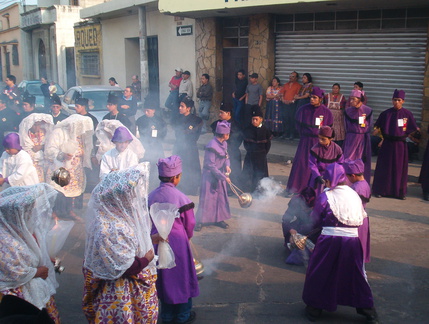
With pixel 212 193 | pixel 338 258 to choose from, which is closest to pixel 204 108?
pixel 212 193

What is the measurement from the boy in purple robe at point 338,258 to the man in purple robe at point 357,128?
4.47 metres

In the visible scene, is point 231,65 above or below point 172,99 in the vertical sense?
above

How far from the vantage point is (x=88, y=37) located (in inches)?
952

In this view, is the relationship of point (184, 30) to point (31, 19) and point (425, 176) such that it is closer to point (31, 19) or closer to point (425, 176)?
point (425, 176)

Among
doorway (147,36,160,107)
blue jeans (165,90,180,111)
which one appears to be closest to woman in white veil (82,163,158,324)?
blue jeans (165,90,180,111)

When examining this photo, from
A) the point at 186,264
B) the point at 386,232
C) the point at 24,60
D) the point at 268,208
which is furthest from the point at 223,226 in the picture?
the point at 24,60

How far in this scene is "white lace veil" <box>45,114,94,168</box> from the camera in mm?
7398

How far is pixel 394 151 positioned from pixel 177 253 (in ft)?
18.8

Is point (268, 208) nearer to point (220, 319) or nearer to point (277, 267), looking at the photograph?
point (277, 267)

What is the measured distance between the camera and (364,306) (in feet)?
14.9

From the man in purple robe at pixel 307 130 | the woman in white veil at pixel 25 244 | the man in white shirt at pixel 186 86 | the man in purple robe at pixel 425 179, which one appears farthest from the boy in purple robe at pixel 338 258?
the man in white shirt at pixel 186 86

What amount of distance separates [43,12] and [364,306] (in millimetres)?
29275

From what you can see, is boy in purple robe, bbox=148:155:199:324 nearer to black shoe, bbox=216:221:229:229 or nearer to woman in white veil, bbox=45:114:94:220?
black shoe, bbox=216:221:229:229

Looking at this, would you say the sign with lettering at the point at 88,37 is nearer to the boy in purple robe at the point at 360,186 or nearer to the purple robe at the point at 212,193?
the purple robe at the point at 212,193
